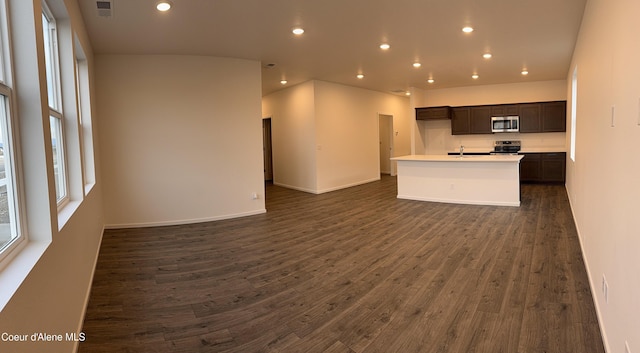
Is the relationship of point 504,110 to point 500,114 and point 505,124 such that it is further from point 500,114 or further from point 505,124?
point 505,124

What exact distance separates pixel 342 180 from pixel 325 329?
6814mm

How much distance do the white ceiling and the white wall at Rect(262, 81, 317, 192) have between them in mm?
1428

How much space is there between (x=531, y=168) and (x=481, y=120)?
1.70 meters

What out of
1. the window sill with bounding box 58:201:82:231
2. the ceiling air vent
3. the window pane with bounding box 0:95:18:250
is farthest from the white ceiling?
the window pane with bounding box 0:95:18:250

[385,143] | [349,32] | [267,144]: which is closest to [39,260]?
[349,32]

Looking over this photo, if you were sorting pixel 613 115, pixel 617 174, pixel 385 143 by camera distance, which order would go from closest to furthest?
1. pixel 617 174
2. pixel 613 115
3. pixel 385 143

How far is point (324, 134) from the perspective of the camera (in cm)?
848

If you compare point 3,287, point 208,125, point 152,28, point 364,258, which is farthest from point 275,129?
point 3,287

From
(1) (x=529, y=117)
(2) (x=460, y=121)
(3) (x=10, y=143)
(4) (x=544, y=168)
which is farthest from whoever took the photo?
(2) (x=460, y=121)

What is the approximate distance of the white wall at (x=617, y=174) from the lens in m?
1.62

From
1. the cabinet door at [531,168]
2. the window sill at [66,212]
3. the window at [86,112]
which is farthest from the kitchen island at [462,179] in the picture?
the window sill at [66,212]

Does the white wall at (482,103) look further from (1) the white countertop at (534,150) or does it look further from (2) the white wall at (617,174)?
(2) the white wall at (617,174)

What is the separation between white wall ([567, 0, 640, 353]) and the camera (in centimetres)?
162

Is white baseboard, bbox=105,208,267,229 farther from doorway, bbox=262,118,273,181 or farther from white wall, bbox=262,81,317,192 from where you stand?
doorway, bbox=262,118,273,181
